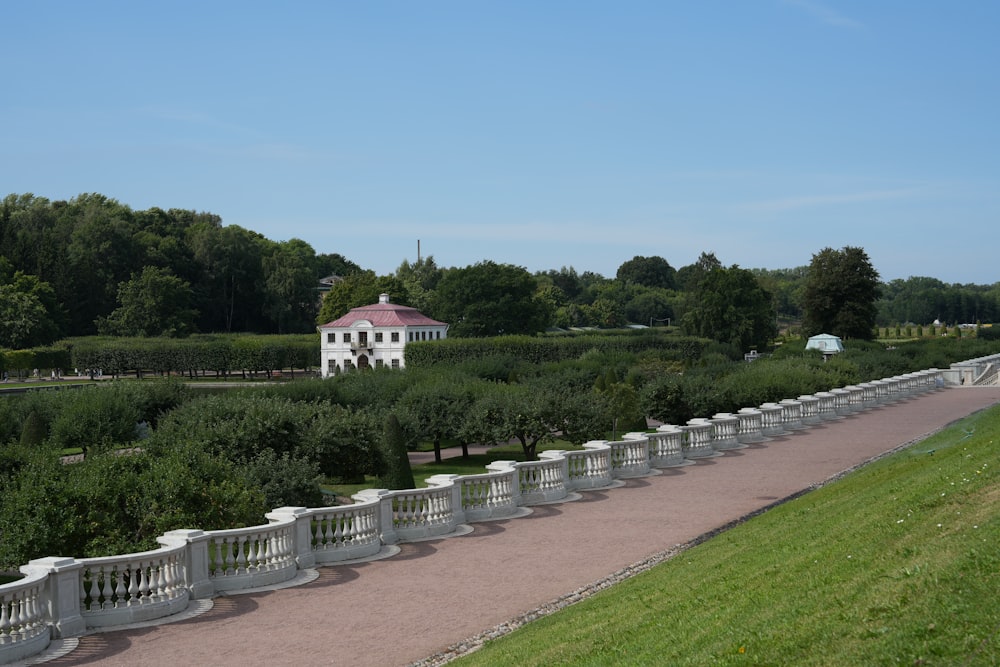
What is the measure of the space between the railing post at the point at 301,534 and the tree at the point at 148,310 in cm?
10132

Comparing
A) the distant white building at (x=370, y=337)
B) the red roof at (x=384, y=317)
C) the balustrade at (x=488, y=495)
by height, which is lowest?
the balustrade at (x=488, y=495)

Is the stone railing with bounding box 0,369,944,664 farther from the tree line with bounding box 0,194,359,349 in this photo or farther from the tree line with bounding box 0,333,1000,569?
the tree line with bounding box 0,194,359,349

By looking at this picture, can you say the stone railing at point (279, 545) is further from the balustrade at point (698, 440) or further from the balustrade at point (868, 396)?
the balustrade at point (868, 396)

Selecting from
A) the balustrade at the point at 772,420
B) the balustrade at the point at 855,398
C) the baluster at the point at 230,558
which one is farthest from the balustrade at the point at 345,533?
the balustrade at the point at 855,398

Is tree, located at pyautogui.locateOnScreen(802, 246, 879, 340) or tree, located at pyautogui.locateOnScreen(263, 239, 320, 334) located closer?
tree, located at pyautogui.locateOnScreen(802, 246, 879, 340)

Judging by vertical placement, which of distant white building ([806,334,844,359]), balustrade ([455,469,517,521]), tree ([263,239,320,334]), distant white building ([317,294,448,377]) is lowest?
balustrade ([455,469,517,521])

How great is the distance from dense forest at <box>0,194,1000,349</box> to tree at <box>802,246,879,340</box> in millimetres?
2724

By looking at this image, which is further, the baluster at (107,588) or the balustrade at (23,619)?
the baluster at (107,588)

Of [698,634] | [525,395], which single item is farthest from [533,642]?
[525,395]

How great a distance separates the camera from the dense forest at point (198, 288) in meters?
106

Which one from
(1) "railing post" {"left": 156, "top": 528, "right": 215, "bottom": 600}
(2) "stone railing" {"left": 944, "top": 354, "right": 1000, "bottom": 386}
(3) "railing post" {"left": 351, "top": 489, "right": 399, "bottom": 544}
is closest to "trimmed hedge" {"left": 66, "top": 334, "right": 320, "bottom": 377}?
(2) "stone railing" {"left": 944, "top": 354, "right": 1000, "bottom": 386}

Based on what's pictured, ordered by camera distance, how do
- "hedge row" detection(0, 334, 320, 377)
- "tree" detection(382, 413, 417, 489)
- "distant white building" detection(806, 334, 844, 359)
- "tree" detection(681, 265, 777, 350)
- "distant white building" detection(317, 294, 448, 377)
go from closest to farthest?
"tree" detection(382, 413, 417, 489), "distant white building" detection(806, 334, 844, 359), "hedge row" detection(0, 334, 320, 377), "distant white building" detection(317, 294, 448, 377), "tree" detection(681, 265, 777, 350)

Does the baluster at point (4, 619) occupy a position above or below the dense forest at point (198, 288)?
below

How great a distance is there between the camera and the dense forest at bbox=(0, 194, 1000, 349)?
106 m
